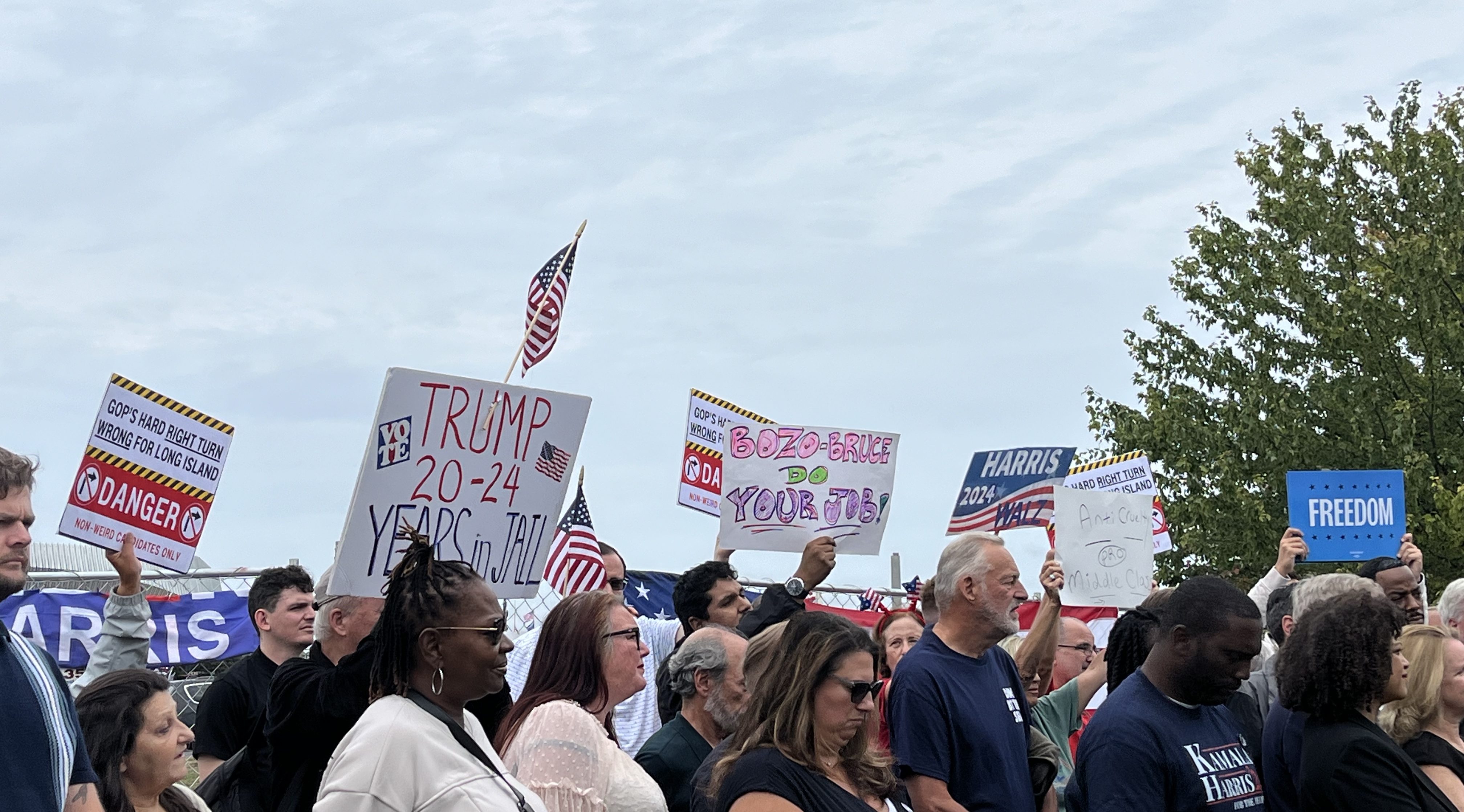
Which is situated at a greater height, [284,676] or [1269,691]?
[1269,691]

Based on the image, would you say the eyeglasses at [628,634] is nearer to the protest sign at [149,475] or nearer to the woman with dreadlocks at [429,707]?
the woman with dreadlocks at [429,707]

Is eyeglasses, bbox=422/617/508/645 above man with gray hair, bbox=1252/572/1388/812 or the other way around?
the other way around

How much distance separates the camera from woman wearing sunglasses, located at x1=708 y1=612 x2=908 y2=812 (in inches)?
173

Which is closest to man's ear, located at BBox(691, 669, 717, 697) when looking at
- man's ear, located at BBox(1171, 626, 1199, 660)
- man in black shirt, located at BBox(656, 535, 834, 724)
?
man in black shirt, located at BBox(656, 535, 834, 724)

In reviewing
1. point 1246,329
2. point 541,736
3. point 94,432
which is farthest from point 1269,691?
point 1246,329

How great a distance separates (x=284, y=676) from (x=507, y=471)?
1.28 m

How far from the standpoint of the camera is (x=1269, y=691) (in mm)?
6957

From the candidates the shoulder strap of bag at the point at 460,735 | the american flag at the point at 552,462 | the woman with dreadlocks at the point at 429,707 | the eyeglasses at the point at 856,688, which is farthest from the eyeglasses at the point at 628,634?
the shoulder strap of bag at the point at 460,735

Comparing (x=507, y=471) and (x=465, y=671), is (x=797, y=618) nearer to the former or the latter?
(x=465, y=671)

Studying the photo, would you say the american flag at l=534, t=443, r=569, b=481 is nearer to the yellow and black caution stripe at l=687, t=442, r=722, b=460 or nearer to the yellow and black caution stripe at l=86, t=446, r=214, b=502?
the yellow and black caution stripe at l=86, t=446, r=214, b=502

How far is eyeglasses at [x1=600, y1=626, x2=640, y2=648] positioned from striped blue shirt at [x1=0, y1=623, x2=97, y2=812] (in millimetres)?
1845

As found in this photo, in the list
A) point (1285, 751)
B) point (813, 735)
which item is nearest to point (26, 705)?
point (813, 735)

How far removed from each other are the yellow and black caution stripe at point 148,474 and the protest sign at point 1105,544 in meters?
→ 4.83

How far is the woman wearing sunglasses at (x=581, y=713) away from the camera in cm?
474
